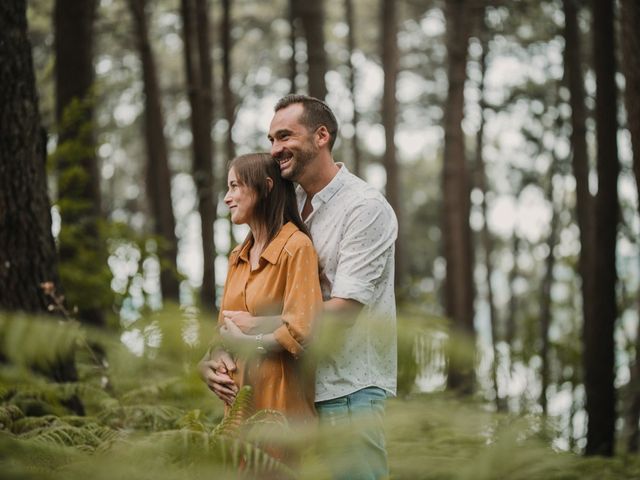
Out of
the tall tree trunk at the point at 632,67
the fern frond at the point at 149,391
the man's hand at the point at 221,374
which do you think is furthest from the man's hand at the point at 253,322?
the tall tree trunk at the point at 632,67

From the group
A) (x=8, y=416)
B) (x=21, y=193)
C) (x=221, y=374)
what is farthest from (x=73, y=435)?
(x=21, y=193)

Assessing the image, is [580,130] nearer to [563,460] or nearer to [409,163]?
[563,460]

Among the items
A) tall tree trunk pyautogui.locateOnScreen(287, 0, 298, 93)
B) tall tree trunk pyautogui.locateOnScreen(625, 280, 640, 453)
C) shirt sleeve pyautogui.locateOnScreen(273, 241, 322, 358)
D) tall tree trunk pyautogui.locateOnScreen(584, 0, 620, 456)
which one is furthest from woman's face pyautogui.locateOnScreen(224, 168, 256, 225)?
tall tree trunk pyautogui.locateOnScreen(287, 0, 298, 93)

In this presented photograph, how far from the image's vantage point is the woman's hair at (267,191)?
3.99 m

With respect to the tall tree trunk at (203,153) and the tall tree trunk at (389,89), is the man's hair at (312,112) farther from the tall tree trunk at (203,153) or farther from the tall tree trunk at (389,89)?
the tall tree trunk at (389,89)

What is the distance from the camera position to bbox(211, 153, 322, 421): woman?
365 cm

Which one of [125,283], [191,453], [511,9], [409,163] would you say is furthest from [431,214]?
Result: [191,453]

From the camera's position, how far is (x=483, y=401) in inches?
342

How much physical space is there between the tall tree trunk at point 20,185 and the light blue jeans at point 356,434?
2833 millimetres

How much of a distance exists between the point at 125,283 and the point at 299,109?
6.84m

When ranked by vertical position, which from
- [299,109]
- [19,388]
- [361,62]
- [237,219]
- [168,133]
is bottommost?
[19,388]

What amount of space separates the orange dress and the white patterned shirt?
0.12 m

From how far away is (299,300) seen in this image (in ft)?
12.0

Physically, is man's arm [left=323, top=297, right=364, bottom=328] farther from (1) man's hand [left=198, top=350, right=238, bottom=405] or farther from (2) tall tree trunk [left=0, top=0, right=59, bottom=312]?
(2) tall tree trunk [left=0, top=0, right=59, bottom=312]
